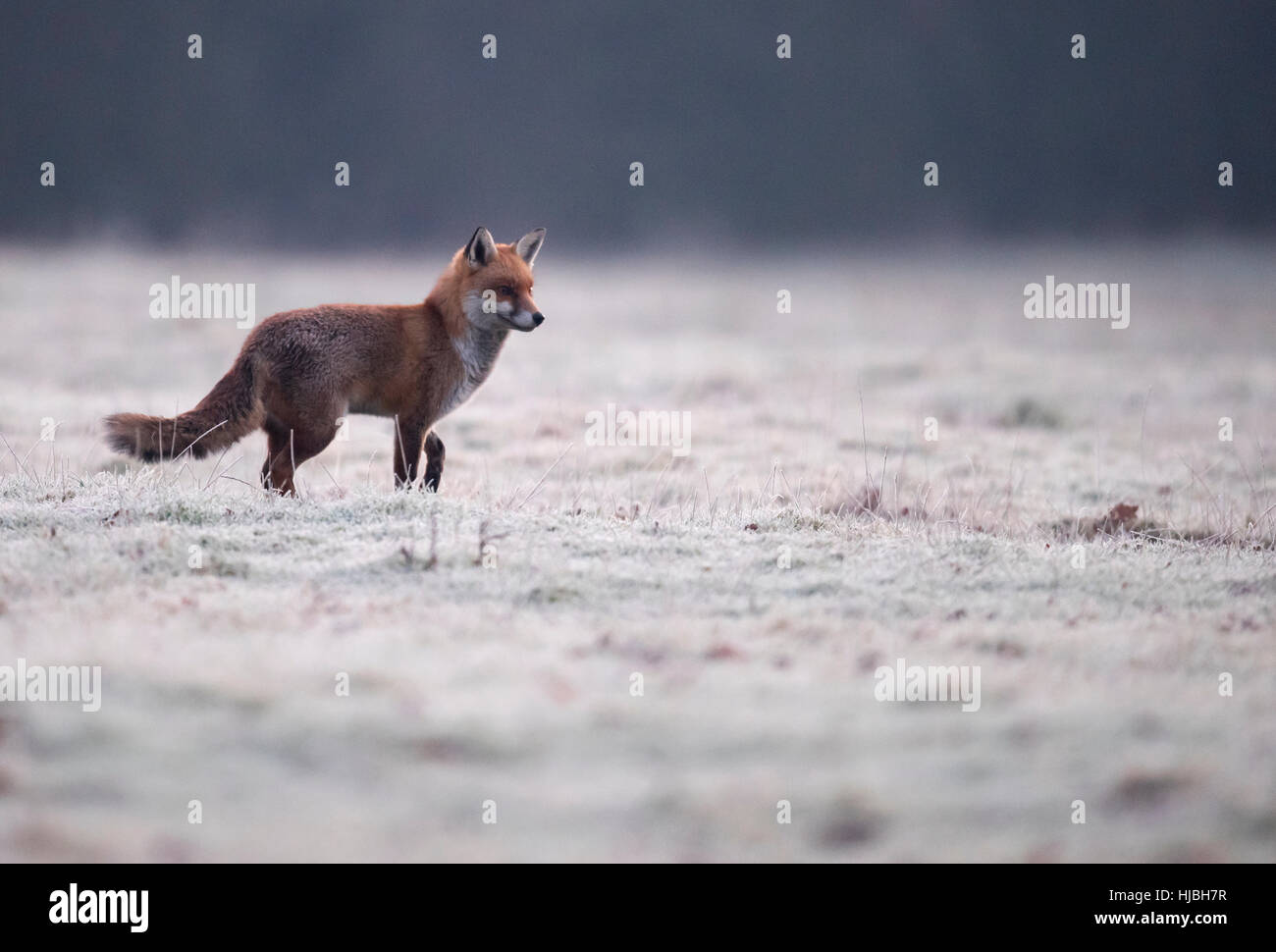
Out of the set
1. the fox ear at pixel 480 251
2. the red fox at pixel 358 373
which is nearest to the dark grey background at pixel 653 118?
the fox ear at pixel 480 251

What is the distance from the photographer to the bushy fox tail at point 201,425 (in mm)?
6691

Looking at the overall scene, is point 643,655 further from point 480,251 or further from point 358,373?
point 480,251

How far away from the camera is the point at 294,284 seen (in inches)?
869

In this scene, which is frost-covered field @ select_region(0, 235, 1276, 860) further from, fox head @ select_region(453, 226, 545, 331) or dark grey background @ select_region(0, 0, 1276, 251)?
dark grey background @ select_region(0, 0, 1276, 251)

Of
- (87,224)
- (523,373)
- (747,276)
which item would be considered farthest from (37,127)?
(523,373)

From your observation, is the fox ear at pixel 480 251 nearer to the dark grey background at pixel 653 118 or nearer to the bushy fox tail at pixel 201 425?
the bushy fox tail at pixel 201 425

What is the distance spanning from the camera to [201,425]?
6832mm

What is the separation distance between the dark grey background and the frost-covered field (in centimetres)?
2288

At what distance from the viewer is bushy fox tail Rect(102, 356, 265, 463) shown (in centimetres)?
669

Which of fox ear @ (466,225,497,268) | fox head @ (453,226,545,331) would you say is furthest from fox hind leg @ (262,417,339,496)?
fox ear @ (466,225,497,268)

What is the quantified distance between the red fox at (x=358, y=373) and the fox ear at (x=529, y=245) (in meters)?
0.23
